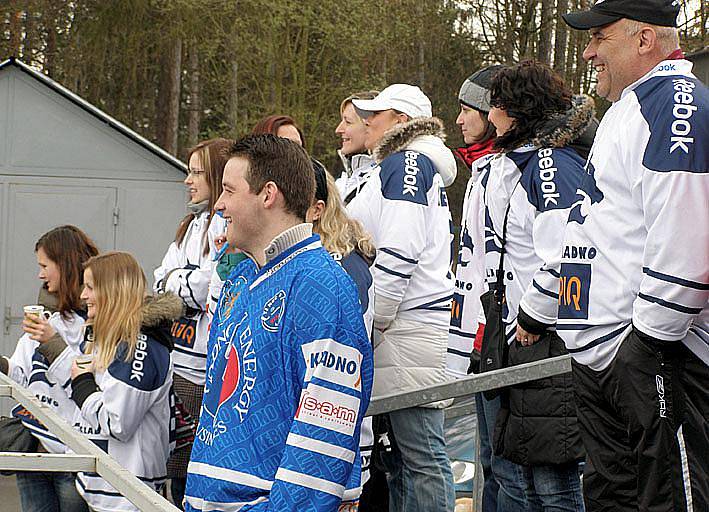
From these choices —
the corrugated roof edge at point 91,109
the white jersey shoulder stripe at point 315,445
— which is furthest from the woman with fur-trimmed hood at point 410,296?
the corrugated roof edge at point 91,109

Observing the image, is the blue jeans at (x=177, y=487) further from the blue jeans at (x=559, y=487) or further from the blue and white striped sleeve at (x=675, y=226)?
the blue and white striped sleeve at (x=675, y=226)

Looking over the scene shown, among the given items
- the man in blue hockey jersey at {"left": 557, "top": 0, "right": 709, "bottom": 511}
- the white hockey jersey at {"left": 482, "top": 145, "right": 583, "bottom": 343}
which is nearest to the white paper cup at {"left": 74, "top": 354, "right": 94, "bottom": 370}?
the white hockey jersey at {"left": 482, "top": 145, "right": 583, "bottom": 343}

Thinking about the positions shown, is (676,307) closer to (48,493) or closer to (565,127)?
(565,127)

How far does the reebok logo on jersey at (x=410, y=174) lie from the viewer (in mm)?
4473

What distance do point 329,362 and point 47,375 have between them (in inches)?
112

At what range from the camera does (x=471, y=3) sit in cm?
1838

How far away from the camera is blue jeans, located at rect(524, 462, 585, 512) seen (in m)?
3.82

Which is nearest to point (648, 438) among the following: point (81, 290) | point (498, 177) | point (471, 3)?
point (498, 177)

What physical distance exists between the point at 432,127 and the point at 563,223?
1.15 m

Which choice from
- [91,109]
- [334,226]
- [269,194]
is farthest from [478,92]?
[91,109]

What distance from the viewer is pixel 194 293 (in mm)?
4895

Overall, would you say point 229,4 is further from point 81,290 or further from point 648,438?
point 648,438

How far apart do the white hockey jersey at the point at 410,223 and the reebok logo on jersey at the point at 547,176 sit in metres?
0.69

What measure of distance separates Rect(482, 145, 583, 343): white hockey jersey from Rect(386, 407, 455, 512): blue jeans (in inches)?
26.8
